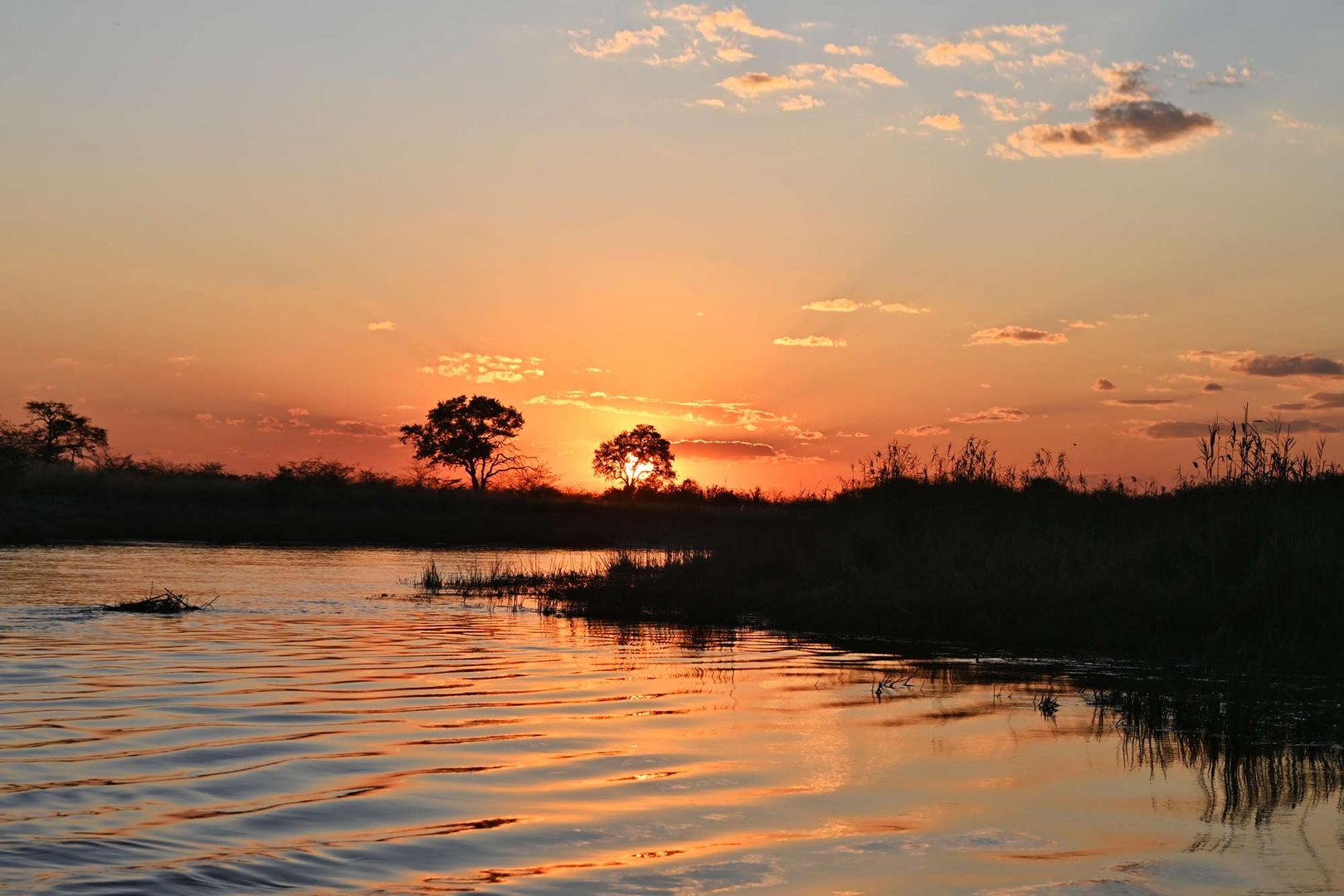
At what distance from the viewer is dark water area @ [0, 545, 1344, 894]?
19.4 ft

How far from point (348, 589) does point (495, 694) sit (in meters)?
15.4

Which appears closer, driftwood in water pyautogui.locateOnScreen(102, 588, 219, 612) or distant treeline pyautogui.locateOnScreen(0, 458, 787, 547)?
driftwood in water pyautogui.locateOnScreen(102, 588, 219, 612)

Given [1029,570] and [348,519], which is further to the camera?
[348,519]

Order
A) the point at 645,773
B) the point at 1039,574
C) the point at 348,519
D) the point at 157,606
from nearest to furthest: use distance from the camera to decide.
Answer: the point at 645,773
the point at 1039,574
the point at 157,606
the point at 348,519

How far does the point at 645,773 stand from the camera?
8.25 meters

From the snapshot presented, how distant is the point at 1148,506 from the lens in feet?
79.4

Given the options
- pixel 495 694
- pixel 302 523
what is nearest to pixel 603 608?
pixel 495 694

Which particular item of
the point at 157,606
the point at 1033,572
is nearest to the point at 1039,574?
the point at 1033,572

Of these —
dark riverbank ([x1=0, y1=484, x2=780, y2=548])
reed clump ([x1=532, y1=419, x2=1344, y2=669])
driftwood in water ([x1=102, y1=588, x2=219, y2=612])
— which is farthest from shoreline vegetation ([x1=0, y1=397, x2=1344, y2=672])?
dark riverbank ([x1=0, y1=484, x2=780, y2=548])

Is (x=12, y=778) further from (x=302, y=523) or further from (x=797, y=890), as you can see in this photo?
(x=302, y=523)

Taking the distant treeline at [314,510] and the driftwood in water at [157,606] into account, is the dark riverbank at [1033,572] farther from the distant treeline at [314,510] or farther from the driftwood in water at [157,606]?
the distant treeline at [314,510]

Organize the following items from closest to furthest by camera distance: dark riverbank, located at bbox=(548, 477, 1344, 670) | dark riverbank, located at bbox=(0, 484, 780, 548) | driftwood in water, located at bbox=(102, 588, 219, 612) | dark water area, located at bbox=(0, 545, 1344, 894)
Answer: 1. dark water area, located at bbox=(0, 545, 1344, 894)
2. dark riverbank, located at bbox=(548, 477, 1344, 670)
3. driftwood in water, located at bbox=(102, 588, 219, 612)
4. dark riverbank, located at bbox=(0, 484, 780, 548)

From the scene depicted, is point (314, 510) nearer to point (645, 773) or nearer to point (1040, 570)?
point (1040, 570)

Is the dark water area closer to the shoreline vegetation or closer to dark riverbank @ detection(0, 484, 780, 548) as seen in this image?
the shoreline vegetation
